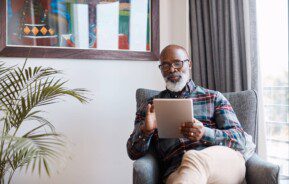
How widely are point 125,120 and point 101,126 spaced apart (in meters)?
0.18

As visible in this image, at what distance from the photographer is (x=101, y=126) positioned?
2.35 meters

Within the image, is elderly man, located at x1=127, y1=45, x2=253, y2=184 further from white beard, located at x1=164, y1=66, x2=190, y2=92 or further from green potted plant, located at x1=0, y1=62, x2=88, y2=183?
green potted plant, located at x1=0, y1=62, x2=88, y2=183

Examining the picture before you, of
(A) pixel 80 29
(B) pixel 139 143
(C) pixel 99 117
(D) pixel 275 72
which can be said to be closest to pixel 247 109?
(D) pixel 275 72

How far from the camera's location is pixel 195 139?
1570 millimetres

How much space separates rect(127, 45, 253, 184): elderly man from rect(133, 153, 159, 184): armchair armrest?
0.24ft

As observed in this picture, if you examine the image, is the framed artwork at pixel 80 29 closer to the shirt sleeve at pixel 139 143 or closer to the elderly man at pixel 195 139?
the elderly man at pixel 195 139

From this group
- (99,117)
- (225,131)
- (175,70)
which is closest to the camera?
(225,131)

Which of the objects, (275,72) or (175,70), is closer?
(175,70)

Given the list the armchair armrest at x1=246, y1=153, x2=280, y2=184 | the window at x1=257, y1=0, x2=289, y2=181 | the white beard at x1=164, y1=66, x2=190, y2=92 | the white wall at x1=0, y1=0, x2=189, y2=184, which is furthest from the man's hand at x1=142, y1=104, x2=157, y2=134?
the window at x1=257, y1=0, x2=289, y2=181

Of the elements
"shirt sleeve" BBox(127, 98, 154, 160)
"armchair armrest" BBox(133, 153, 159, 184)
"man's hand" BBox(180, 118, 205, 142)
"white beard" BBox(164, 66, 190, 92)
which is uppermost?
"white beard" BBox(164, 66, 190, 92)

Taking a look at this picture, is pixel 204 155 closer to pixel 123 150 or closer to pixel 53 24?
pixel 123 150

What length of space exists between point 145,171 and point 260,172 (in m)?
0.50

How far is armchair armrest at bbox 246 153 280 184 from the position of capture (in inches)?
53.7

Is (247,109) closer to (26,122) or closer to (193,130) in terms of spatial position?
(193,130)
